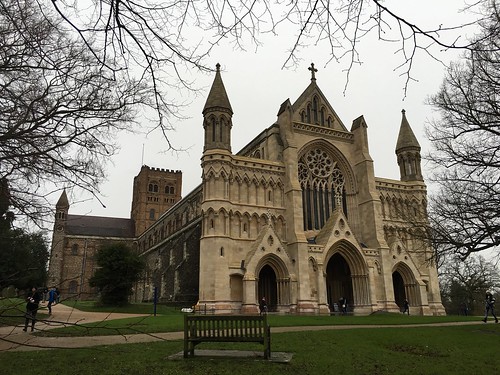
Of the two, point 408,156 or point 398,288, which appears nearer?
point 398,288

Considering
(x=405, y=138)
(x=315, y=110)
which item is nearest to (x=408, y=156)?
(x=405, y=138)

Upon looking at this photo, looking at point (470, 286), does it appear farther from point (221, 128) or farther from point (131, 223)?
point (131, 223)

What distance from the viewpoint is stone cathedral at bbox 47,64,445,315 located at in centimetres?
2884

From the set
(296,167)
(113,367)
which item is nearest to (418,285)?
(296,167)

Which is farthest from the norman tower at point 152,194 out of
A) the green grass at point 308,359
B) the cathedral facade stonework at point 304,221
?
the green grass at point 308,359

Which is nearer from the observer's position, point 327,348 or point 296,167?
point 327,348

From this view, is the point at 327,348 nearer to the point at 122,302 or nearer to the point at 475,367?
the point at 475,367

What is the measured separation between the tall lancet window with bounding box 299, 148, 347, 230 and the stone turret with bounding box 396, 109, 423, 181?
7130mm

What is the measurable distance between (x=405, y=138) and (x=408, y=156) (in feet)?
5.86

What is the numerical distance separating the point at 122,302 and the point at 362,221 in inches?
837

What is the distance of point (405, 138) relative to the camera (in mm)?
39344

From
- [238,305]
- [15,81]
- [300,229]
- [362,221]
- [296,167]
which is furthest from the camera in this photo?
[362,221]

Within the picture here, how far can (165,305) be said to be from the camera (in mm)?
34219

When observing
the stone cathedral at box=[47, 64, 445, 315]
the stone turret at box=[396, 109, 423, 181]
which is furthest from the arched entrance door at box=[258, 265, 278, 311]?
the stone turret at box=[396, 109, 423, 181]
